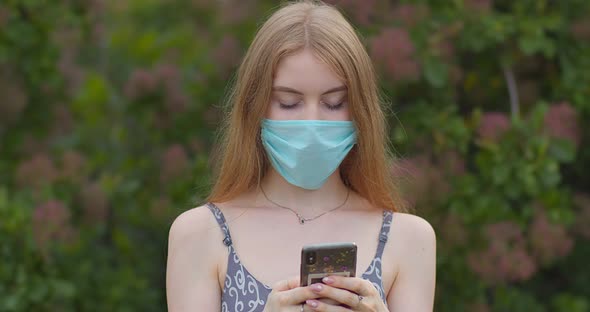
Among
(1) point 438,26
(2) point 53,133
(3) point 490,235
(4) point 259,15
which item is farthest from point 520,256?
(2) point 53,133

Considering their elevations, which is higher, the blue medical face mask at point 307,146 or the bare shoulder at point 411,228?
the blue medical face mask at point 307,146

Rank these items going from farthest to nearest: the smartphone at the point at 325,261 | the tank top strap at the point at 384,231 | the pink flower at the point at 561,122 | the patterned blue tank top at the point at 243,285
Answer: the pink flower at the point at 561,122
the tank top strap at the point at 384,231
the patterned blue tank top at the point at 243,285
the smartphone at the point at 325,261

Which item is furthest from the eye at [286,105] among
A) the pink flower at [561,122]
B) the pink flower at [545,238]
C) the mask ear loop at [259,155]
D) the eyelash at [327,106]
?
the pink flower at [545,238]

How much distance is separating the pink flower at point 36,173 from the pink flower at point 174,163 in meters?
0.50

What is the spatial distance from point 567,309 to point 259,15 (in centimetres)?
203

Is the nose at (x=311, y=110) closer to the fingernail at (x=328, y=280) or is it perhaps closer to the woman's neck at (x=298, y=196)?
the woman's neck at (x=298, y=196)

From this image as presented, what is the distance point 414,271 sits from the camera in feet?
8.66

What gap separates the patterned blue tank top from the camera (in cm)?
252

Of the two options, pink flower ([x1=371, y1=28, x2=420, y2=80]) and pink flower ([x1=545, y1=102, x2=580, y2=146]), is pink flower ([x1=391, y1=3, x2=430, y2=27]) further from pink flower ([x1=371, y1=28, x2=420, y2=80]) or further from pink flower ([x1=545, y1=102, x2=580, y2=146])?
pink flower ([x1=545, y1=102, x2=580, y2=146])

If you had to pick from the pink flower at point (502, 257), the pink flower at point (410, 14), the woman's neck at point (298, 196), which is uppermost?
the pink flower at point (410, 14)

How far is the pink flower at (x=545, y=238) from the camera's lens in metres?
4.50

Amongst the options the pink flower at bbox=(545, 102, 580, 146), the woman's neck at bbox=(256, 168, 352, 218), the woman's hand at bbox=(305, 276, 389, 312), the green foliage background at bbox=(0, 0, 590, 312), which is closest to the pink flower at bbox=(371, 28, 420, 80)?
the green foliage background at bbox=(0, 0, 590, 312)

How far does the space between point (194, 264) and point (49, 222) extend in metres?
2.04

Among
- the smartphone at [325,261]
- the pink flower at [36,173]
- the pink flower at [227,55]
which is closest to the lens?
the smartphone at [325,261]
